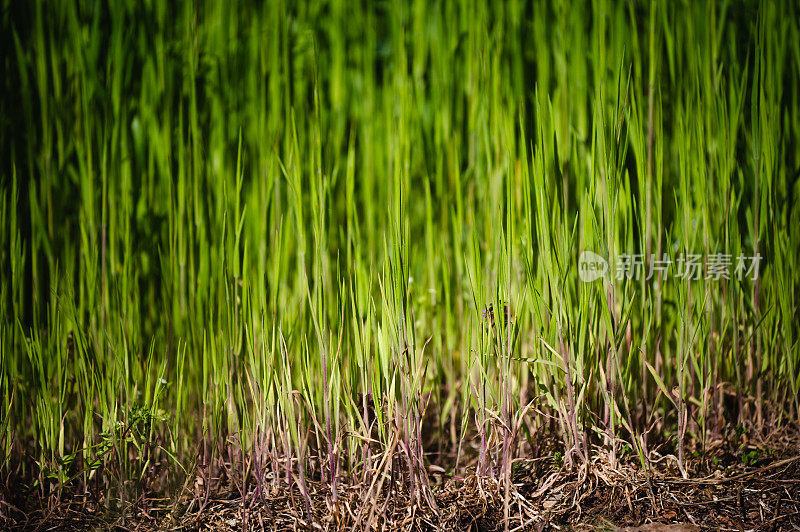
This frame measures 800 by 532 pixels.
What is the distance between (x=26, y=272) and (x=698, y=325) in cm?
Answer: 148

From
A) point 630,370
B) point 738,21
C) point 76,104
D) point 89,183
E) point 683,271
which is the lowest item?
point 630,370

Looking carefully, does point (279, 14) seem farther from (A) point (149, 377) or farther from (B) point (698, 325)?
(B) point (698, 325)

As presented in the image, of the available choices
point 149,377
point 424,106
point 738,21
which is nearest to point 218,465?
point 149,377

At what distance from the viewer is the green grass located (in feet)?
3.34

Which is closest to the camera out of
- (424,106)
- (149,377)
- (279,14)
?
(149,377)

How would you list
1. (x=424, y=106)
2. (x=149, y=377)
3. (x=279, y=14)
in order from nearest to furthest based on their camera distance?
(x=149, y=377) < (x=279, y=14) < (x=424, y=106)

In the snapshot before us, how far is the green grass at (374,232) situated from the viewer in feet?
3.34

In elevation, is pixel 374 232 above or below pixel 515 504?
above

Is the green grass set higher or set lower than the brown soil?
higher

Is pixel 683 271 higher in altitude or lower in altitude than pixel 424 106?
lower

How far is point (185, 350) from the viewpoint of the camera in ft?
3.55

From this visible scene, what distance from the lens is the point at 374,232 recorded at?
1.17m

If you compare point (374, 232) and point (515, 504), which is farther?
point (374, 232)

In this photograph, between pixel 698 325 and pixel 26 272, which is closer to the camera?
pixel 698 325
